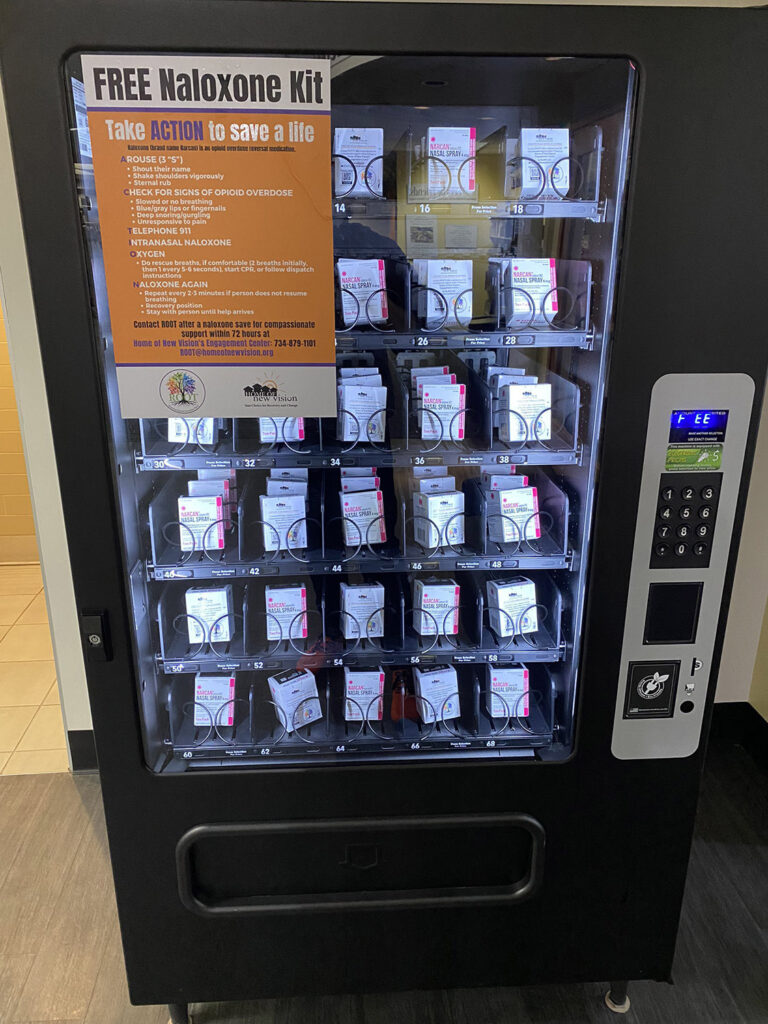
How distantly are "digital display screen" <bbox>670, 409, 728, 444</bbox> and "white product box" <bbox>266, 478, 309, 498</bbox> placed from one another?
76 cm

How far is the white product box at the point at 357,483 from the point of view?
63.4 inches

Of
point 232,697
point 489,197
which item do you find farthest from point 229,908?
point 489,197

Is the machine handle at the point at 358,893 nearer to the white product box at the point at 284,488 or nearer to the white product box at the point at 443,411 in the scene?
the white product box at the point at 284,488

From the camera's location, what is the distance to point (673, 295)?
1271mm

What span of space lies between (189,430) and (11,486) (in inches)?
122

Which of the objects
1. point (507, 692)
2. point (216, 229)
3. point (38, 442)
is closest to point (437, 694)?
point (507, 692)

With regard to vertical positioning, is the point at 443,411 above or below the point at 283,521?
above

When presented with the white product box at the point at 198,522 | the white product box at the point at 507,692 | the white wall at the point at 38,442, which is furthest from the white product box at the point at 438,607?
the white wall at the point at 38,442

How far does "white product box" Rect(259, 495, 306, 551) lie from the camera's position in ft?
5.19

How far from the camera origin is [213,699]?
1662 millimetres

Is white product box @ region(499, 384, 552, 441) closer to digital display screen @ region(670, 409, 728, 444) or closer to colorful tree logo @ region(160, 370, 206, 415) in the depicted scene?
digital display screen @ region(670, 409, 728, 444)

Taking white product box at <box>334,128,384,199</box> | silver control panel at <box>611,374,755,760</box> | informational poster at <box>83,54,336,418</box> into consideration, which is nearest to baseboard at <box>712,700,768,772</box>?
silver control panel at <box>611,374,755,760</box>

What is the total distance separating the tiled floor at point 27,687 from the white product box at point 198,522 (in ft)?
5.07

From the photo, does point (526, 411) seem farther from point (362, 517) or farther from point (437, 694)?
point (437, 694)
